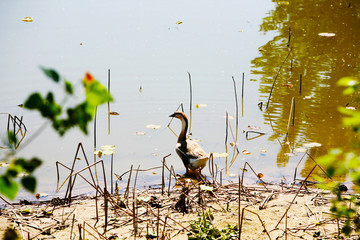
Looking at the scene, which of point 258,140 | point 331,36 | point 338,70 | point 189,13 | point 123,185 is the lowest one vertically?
point 123,185

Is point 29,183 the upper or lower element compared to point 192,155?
upper

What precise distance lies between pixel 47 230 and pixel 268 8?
45.1 feet

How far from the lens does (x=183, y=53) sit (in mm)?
12500

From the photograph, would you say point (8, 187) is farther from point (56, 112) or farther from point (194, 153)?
point (194, 153)

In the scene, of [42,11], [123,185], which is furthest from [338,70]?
[42,11]

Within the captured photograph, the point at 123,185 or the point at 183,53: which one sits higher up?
the point at 183,53

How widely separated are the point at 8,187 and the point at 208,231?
121 inches

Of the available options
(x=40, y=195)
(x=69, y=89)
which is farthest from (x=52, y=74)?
(x=40, y=195)

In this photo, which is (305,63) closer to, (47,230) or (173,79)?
(173,79)

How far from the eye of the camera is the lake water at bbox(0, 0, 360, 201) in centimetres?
847

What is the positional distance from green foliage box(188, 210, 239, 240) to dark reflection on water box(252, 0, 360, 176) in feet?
9.42

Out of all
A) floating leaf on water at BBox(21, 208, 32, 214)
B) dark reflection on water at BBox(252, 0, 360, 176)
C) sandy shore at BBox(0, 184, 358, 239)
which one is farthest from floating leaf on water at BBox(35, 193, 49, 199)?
dark reflection on water at BBox(252, 0, 360, 176)

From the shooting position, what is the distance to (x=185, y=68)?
38.1ft

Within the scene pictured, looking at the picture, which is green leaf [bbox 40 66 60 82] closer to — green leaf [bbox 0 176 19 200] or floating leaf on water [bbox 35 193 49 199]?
green leaf [bbox 0 176 19 200]
